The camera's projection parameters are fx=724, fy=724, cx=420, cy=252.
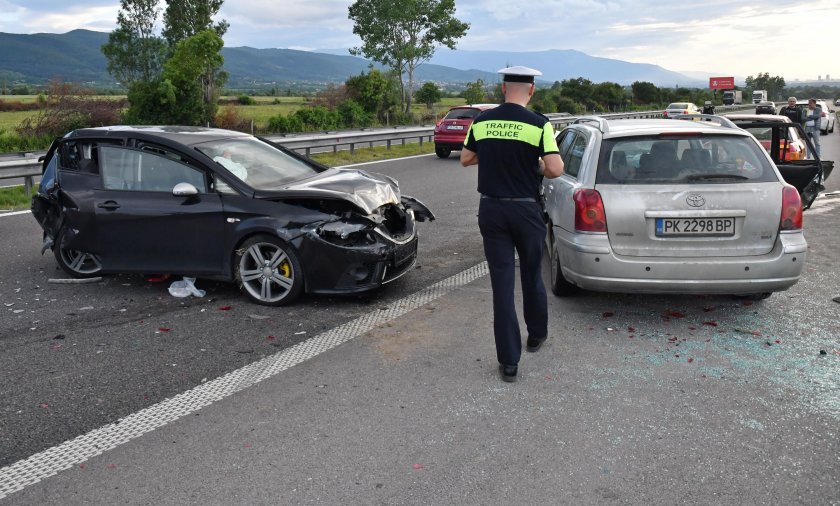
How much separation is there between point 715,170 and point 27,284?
6.27 m

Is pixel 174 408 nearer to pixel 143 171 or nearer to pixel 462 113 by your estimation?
pixel 143 171

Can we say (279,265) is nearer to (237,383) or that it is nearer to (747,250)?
(237,383)

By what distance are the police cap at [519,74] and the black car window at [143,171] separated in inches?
123

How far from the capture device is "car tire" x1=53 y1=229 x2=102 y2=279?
698cm

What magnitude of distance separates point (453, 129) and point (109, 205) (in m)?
15.5

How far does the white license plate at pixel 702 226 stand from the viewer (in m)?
5.37

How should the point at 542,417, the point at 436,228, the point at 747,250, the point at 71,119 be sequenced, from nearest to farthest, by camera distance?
the point at 542,417 → the point at 747,250 → the point at 436,228 → the point at 71,119

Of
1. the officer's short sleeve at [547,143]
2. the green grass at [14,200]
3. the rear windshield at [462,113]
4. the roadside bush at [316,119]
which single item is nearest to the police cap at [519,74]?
the officer's short sleeve at [547,143]

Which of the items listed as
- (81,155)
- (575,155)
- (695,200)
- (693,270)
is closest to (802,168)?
(575,155)

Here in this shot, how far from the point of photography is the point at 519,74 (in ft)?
14.4

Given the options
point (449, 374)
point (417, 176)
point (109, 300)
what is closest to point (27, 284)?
point (109, 300)

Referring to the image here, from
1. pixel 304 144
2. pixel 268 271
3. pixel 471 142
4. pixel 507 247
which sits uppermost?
pixel 471 142

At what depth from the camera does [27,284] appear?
6.96 meters

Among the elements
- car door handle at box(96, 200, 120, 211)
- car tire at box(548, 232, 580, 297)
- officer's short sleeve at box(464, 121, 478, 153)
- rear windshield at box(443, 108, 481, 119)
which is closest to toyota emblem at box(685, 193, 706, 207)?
car tire at box(548, 232, 580, 297)
